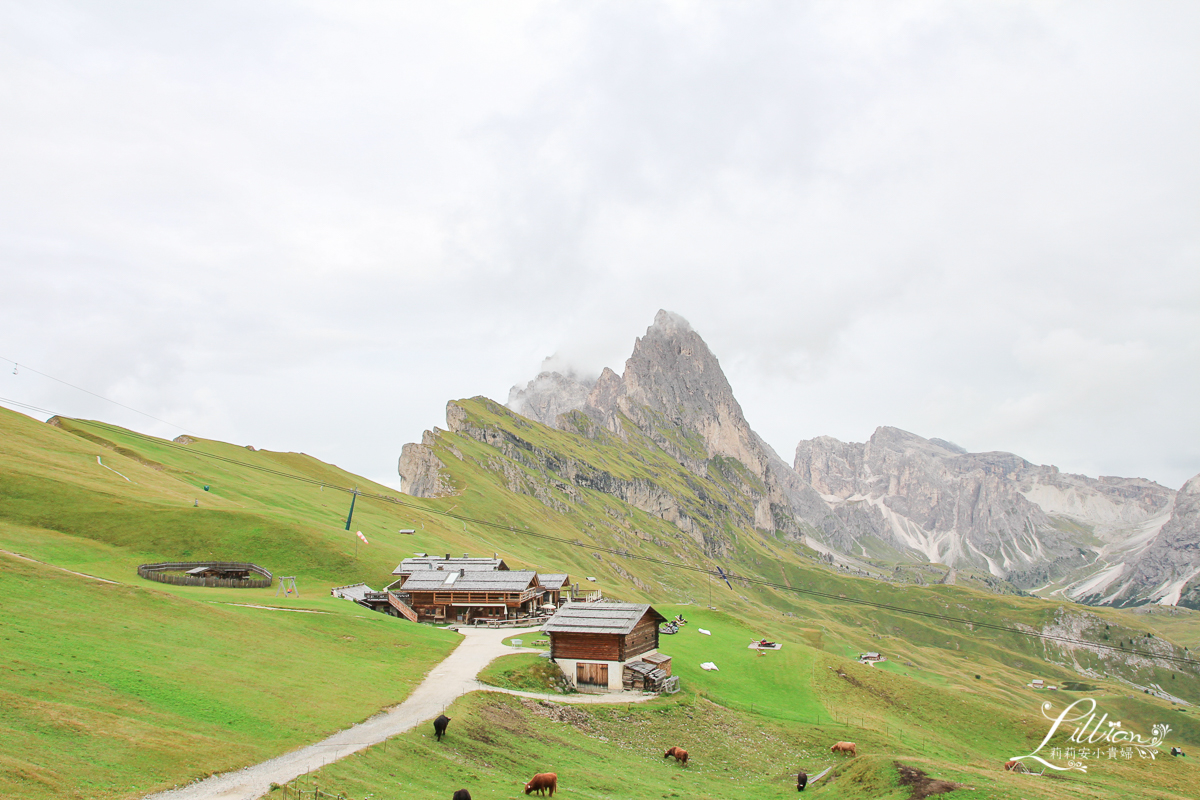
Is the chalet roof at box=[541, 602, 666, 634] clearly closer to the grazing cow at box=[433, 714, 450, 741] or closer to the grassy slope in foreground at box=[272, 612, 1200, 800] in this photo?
the grassy slope in foreground at box=[272, 612, 1200, 800]

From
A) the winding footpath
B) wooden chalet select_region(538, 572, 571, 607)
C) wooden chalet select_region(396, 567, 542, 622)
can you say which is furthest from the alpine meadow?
wooden chalet select_region(538, 572, 571, 607)

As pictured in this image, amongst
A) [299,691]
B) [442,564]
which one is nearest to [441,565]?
[442,564]

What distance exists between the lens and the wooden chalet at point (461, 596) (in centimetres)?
7994

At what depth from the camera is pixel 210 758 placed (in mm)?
25219

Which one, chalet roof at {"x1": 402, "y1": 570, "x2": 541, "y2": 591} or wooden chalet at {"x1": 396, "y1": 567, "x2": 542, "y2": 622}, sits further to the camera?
chalet roof at {"x1": 402, "y1": 570, "x2": 541, "y2": 591}

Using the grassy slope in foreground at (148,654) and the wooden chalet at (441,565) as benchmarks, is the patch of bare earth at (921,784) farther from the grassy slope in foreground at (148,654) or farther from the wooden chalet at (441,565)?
the wooden chalet at (441,565)

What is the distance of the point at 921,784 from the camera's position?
32375mm

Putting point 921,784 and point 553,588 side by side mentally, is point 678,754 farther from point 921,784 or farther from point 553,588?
point 553,588

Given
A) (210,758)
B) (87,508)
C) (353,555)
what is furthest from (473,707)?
(87,508)

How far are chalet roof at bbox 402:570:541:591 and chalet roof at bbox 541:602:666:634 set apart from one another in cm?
1890

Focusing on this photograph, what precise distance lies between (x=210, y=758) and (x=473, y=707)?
1742 cm

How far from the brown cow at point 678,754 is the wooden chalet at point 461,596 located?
40155mm

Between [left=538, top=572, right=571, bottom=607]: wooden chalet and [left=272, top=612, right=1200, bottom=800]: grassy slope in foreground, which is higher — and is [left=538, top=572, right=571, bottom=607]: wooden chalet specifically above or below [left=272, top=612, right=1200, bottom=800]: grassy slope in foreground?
above

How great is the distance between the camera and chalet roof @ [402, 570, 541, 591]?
80125mm
